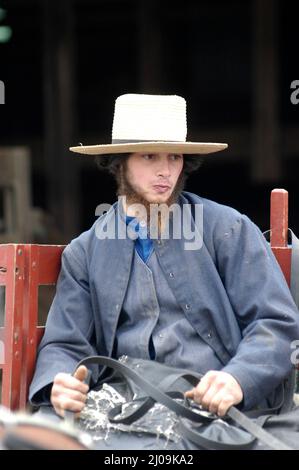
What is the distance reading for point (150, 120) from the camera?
9.76ft

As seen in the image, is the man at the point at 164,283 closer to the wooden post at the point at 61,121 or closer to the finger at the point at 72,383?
the finger at the point at 72,383

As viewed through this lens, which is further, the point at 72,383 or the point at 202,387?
the point at 72,383

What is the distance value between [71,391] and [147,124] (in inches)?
30.4

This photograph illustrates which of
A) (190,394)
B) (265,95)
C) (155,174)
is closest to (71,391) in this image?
(190,394)

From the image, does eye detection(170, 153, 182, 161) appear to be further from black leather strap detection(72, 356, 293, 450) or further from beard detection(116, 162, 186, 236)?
black leather strap detection(72, 356, 293, 450)

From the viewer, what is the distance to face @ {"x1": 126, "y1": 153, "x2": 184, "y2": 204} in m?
2.90

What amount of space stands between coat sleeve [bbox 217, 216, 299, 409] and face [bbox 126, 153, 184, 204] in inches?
8.0

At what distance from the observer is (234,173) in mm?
7871

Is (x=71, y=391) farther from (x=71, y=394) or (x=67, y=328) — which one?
Result: (x=67, y=328)

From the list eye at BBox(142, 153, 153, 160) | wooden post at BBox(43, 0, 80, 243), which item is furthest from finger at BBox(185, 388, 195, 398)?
wooden post at BBox(43, 0, 80, 243)

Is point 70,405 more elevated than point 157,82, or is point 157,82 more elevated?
point 157,82

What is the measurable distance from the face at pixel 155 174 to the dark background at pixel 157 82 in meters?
4.00
